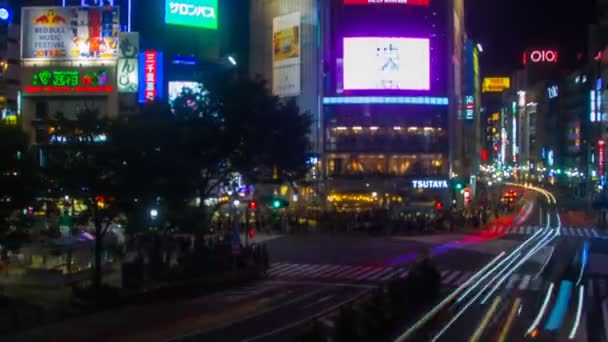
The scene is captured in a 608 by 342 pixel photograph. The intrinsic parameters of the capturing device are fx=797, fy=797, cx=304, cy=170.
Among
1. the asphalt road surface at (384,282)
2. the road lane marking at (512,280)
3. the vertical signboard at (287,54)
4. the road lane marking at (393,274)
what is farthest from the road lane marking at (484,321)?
the vertical signboard at (287,54)

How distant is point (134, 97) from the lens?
66.2 meters

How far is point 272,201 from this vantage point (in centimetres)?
5647

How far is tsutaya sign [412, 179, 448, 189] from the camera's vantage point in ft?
303

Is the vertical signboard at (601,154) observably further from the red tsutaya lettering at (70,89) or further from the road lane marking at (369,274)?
the road lane marking at (369,274)

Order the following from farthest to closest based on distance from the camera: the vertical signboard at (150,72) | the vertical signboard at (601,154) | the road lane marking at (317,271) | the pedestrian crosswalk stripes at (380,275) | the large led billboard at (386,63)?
the vertical signboard at (601,154) < the large led billboard at (386,63) < the vertical signboard at (150,72) < the road lane marking at (317,271) < the pedestrian crosswalk stripes at (380,275)

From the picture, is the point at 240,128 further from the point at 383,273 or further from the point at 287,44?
the point at 287,44

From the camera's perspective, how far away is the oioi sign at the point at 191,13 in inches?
3300

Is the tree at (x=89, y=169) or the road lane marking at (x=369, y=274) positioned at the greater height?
the tree at (x=89, y=169)

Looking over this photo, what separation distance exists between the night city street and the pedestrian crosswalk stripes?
6.9 inches

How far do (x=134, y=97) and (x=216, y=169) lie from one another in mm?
32714

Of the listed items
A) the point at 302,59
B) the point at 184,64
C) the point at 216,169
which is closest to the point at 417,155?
the point at 302,59

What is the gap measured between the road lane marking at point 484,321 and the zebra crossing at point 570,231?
32539mm

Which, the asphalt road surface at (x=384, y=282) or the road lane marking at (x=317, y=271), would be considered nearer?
the asphalt road surface at (x=384, y=282)

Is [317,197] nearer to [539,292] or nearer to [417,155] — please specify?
[417,155]
